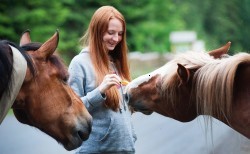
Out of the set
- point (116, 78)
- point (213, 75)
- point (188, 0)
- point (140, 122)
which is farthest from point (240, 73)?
point (188, 0)

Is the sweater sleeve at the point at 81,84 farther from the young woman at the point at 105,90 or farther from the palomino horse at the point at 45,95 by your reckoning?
the palomino horse at the point at 45,95

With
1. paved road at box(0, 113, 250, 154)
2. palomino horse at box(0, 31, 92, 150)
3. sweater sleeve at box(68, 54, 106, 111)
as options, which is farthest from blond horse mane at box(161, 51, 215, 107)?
paved road at box(0, 113, 250, 154)

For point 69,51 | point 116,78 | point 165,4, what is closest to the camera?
Result: point 116,78

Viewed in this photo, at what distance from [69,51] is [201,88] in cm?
2250

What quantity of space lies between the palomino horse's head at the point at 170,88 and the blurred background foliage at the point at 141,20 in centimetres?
1809

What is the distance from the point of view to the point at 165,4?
1454 inches

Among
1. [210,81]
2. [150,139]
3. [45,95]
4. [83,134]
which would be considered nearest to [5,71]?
[45,95]

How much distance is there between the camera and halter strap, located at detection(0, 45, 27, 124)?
3.15 meters

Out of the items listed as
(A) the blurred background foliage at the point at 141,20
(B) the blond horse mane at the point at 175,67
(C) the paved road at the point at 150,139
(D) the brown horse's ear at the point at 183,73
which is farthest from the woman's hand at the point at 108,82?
Answer: (A) the blurred background foliage at the point at 141,20

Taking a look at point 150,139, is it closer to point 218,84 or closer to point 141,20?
point 218,84

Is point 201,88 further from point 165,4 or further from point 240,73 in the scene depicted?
point 165,4

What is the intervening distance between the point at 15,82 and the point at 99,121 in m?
0.85

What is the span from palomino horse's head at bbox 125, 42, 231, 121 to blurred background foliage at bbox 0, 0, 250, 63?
18.1 metres

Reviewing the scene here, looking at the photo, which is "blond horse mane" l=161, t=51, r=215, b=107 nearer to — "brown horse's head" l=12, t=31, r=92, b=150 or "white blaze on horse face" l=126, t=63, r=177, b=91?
"white blaze on horse face" l=126, t=63, r=177, b=91
